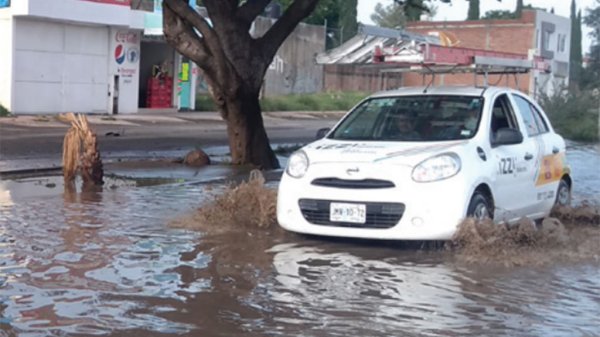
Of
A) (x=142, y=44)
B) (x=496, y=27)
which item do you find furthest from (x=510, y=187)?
(x=496, y=27)

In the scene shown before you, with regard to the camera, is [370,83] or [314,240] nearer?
[314,240]

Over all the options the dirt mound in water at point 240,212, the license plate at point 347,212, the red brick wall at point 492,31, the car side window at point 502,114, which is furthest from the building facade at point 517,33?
the license plate at point 347,212

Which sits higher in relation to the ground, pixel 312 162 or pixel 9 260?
pixel 312 162

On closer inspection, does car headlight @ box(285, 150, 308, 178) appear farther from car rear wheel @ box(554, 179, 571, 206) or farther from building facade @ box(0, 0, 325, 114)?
building facade @ box(0, 0, 325, 114)

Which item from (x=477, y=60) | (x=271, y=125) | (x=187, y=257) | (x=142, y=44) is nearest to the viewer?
(x=187, y=257)

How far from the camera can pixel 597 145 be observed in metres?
26.6

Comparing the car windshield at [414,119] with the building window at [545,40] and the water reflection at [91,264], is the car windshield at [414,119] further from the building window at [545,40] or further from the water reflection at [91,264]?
the building window at [545,40]

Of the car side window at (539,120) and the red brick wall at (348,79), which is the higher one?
the red brick wall at (348,79)

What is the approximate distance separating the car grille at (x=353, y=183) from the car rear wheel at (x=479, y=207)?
775 mm

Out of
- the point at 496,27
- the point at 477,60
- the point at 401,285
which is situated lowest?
the point at 401,285

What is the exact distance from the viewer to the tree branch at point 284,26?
14.7 m

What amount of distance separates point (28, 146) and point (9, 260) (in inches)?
492

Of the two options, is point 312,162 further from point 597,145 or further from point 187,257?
point 597,145

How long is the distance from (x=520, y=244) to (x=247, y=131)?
25.0 ft
